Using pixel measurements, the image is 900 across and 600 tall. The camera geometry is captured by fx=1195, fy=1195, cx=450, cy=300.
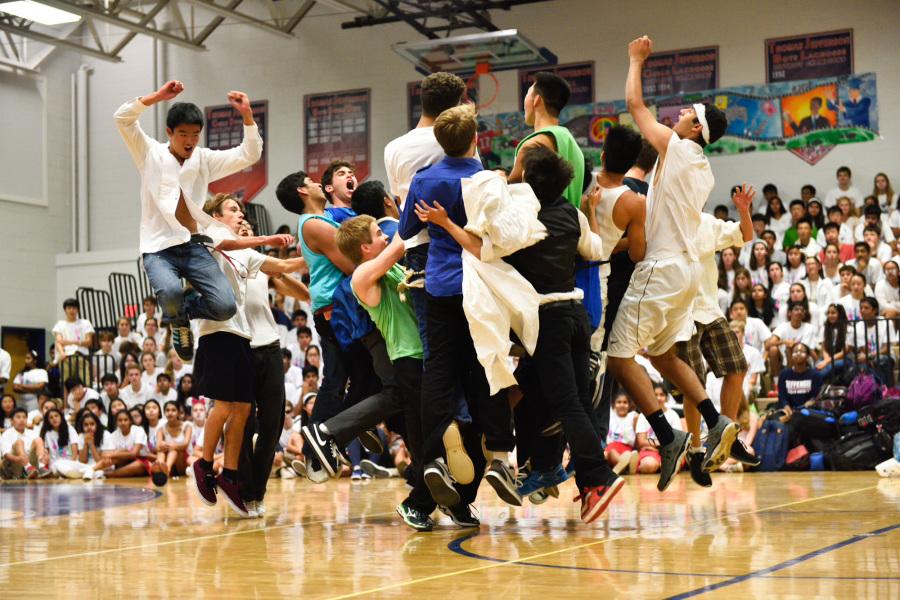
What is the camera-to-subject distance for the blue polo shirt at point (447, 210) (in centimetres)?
473

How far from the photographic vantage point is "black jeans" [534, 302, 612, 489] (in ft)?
15.2

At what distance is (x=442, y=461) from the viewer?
4664mm

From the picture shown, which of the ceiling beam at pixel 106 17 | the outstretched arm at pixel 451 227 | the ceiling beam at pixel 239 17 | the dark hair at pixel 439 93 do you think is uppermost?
the ceiling beam at pixel 239 17

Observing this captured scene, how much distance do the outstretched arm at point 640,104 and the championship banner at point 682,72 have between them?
11716mm

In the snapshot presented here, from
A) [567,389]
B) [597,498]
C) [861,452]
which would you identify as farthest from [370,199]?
[861,452]

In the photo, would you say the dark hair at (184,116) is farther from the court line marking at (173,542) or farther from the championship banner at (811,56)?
the championship banner at (811,56)

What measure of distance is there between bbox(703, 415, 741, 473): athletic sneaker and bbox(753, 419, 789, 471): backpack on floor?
16.2 feet

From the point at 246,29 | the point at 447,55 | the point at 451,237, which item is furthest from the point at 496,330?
the point at 246,29

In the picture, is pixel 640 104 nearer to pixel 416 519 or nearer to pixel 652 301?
pixel 652 301

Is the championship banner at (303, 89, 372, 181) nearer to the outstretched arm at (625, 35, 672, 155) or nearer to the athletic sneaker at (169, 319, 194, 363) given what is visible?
the athletic sneaker at (169, 319, 194, 363)

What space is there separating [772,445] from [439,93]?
629 cm

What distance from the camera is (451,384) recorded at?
15.5 feet

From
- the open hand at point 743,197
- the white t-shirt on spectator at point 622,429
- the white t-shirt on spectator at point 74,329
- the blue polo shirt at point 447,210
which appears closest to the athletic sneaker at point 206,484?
the blue polo shirt at point 447,210

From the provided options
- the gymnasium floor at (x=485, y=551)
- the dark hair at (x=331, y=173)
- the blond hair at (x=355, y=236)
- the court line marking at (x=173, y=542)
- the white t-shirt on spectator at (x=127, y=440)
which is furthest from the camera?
the white t-shirt on spectator at (x=127, y=440)
